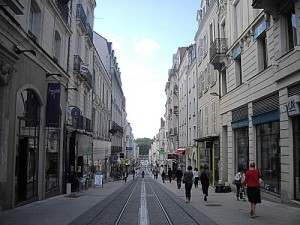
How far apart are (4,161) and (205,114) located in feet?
74.7

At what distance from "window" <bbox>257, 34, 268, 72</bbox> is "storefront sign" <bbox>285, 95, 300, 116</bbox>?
13.3ft

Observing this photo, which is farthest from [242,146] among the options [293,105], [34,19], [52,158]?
[34,19]

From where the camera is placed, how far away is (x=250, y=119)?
19594mm

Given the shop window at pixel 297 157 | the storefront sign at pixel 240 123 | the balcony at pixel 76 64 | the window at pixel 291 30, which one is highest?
the balcony at pixel 76 64

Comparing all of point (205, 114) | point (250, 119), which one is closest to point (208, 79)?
point (205, 114)

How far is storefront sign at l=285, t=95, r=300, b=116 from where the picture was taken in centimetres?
1343

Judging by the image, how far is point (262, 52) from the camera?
18.2 m

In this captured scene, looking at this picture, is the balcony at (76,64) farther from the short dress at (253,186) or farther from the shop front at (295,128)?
the short dress at (253,186)

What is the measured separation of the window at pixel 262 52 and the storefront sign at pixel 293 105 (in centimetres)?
405

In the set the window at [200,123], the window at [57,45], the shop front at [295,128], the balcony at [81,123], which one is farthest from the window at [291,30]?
the window at [200,123]

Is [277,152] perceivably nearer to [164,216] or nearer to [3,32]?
[164,216]

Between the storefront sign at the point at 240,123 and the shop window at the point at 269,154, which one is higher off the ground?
the storefront sign at the point at 240,123

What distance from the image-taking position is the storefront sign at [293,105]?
13.4m

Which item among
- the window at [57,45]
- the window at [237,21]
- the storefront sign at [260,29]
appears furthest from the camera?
the window at [237,21]
